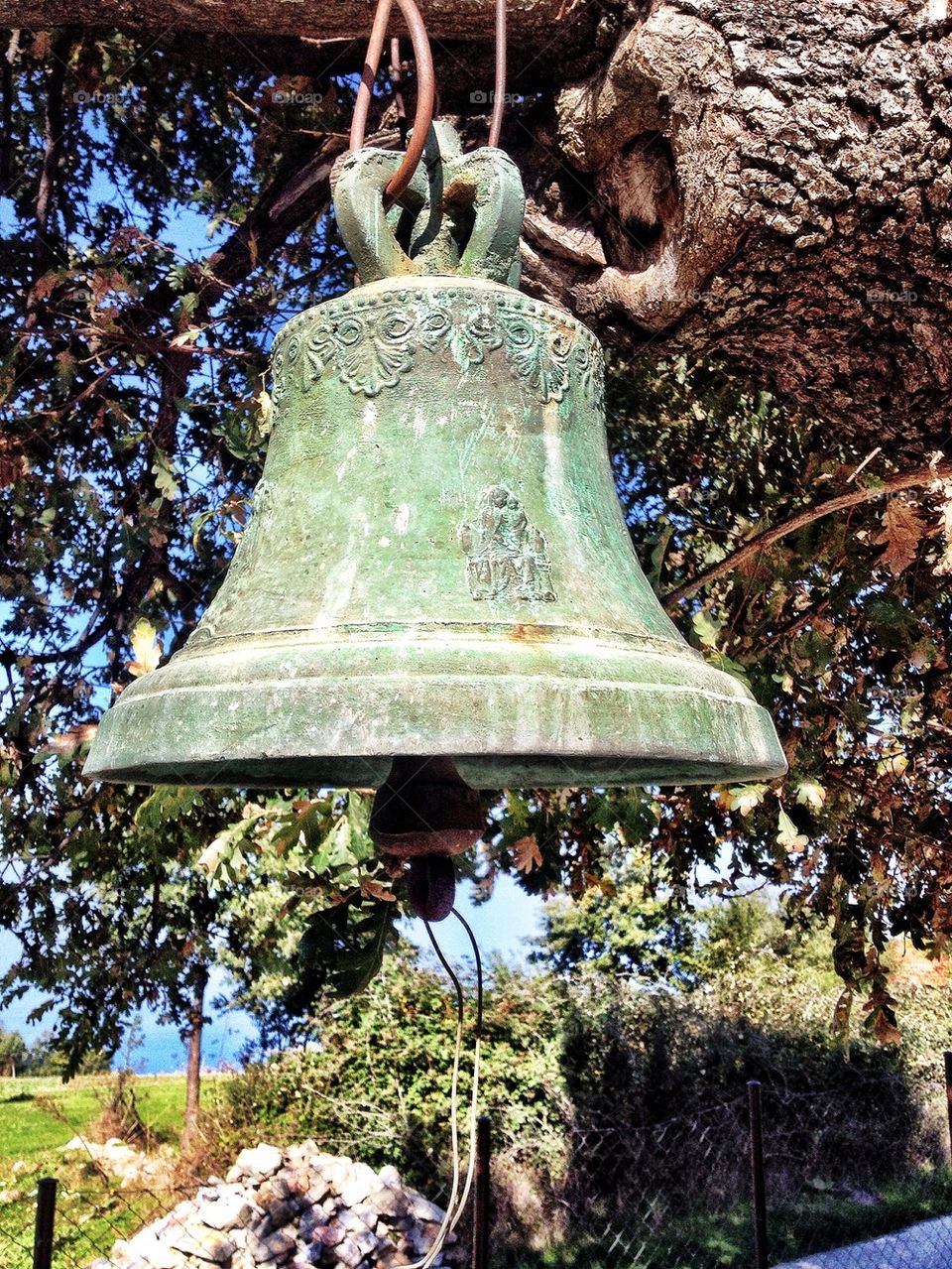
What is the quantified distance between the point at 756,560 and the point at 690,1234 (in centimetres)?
577

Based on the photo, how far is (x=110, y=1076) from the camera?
10.6 meters

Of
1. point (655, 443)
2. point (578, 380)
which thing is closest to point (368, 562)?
point (578, 380)

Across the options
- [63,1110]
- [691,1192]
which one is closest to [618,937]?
[691,1192]

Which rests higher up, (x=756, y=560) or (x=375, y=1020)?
(x=756, y=560)

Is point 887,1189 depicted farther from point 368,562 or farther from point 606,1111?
point 368,562

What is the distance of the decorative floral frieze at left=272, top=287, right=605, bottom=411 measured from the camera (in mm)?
1374

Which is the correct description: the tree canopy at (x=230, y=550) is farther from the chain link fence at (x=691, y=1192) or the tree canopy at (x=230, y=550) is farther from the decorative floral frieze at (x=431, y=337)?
the chain link fence at (x=691, y=1192)

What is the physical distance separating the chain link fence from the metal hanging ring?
592 cm

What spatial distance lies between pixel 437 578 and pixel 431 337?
1.08 ft

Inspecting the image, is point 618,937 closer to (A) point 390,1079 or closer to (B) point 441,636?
(A) point 390,1079

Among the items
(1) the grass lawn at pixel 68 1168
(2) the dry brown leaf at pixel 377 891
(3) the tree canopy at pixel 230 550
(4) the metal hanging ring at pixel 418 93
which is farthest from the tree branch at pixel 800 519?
(1) the grass lawn at pixel 68 1168

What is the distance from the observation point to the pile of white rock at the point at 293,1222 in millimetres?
5594

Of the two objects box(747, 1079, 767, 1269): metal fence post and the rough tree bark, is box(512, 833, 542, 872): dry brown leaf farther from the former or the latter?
box(747, 1079, 767, 1269): metal fence post

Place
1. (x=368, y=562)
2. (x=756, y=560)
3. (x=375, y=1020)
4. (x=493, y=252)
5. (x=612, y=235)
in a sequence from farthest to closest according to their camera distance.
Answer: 1. (x=375, y=1020)
2. (x=756, y=560)
3. (x=612, y=235)
4. (x=493, y=252)
5. (x=368, y=562)
